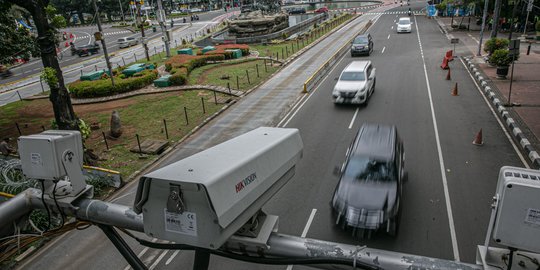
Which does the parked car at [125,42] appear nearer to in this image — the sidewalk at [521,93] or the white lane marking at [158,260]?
the sidewalk at [521,93]

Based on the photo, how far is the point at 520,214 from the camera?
2.12 metres

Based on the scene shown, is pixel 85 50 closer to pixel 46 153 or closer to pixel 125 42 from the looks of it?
pixel 125 42

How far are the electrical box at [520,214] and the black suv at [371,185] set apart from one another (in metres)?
6.50

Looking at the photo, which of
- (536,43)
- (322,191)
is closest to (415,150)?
(322,191)

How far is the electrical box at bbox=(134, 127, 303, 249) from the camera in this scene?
2369mm

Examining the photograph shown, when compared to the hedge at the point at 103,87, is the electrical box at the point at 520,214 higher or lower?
higher

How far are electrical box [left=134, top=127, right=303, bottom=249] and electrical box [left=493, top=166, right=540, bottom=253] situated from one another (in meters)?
1.67

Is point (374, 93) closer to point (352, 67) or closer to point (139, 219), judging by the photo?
point (352, 67)

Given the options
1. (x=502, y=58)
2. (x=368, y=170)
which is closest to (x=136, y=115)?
(x=368, y=170)

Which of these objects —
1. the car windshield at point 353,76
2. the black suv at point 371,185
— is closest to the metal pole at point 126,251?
the black suv at point 371,185

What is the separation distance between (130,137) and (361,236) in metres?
12.9

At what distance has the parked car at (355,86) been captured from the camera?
18734 mm

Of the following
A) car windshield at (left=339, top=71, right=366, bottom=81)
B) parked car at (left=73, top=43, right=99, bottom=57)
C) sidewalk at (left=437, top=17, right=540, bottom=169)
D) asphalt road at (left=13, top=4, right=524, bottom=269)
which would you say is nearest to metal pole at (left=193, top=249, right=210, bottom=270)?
asphalt road at (left=13, top=4, right=524, bottom=269)

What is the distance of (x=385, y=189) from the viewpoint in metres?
9.05
